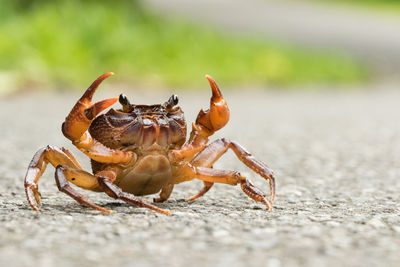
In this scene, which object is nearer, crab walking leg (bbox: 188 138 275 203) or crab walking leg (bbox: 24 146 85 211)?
crab walking leg (bbox: 24 146 85 211)

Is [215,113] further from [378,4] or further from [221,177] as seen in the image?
[378,4]

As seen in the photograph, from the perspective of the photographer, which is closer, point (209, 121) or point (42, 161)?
point (42, 161)

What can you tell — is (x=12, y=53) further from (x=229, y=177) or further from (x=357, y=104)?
(x=229, y=177)

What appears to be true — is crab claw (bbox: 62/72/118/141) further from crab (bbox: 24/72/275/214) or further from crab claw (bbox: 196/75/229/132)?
crab claw (bbox: 196/75/229/132)

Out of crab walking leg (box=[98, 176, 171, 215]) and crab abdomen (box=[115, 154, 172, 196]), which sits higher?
crab abdomen (box=[115, 154, 172, 196])

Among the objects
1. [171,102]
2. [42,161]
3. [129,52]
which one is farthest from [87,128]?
[129,52]

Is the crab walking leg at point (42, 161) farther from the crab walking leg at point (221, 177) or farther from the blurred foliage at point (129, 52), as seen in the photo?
the blurred foliage at point (129, 52)

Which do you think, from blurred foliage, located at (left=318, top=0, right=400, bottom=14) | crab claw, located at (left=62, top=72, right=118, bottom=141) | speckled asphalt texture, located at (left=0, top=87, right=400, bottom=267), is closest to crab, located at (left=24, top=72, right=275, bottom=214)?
crab claw, located at (left=62, top=72, right=118, bottom=141)

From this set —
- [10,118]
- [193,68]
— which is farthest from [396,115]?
[10,118]
